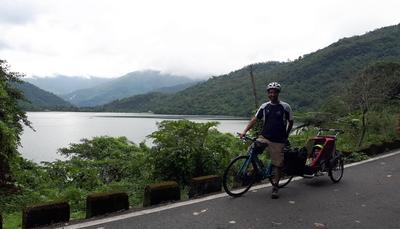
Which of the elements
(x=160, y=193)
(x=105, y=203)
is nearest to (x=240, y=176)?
(x=160, y=193)

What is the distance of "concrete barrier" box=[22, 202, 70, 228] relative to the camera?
486 cm

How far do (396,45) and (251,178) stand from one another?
93.8 metres

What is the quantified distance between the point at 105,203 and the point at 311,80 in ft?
321

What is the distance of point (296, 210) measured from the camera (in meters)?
5.67

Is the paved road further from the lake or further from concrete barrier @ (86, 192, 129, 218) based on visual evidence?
the lake

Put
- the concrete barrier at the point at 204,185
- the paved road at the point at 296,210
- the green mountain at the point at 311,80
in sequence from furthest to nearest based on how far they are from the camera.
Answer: the green mountain at the point at 311,80, the concrete barrier at the point at 204,185, the paved road at the point at 296,210

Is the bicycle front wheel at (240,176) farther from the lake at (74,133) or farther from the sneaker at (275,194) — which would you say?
the lake at (74,133)

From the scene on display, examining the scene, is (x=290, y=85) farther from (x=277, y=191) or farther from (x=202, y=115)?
(x=277, y=191)

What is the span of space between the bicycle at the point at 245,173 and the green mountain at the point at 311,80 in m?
64.9

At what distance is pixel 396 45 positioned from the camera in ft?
291

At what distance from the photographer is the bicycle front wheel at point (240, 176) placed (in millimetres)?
6512

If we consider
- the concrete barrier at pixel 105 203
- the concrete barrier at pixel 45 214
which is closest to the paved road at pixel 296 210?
the concrete barrier at pixel 105 203

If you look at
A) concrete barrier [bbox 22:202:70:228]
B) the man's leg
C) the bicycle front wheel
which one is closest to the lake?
the bicycle front wheel

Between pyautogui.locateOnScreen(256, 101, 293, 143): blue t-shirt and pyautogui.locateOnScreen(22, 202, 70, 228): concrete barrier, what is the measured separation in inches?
131
